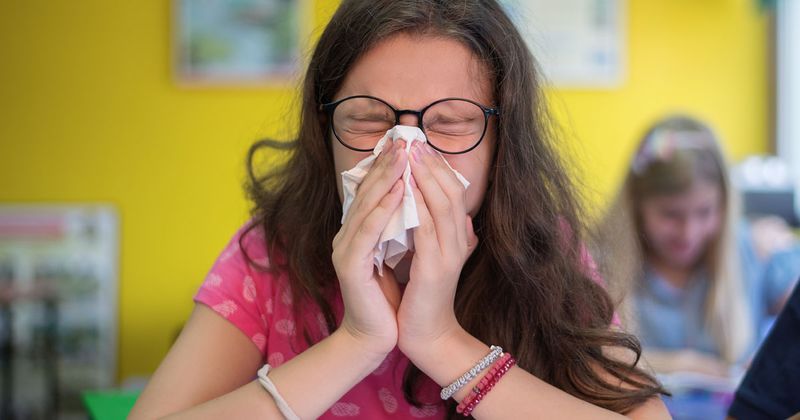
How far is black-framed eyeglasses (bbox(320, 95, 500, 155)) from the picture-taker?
0.97 metres

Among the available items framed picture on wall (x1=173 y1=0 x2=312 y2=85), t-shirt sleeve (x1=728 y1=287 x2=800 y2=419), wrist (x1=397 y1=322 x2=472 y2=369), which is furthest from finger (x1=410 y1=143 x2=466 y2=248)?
framed picture on wall (x1=173 y1=0 x2=312 y2=85)

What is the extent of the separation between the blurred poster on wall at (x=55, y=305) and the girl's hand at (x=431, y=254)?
214 centimetres

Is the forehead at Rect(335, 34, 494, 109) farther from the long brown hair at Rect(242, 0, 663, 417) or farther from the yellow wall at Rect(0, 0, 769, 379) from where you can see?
the yellow wall at Rect(0, 0, 769, 379)

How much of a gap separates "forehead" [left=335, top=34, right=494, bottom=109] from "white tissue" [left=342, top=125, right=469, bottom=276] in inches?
1.6

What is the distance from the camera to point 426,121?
3.18ft

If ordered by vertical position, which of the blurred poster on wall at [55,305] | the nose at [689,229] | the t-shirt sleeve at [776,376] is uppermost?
the nose at [689,229]

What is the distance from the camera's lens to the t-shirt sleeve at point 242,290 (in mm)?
1065

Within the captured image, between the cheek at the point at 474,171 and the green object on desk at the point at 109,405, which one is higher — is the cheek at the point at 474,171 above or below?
above

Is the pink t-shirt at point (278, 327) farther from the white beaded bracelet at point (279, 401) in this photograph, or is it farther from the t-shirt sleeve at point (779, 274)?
the t-shirt sleeve at point (779, 274)

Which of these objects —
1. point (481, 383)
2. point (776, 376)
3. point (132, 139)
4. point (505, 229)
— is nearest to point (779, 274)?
point (776, 376)

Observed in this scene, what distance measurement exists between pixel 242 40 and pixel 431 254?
2.14 metres

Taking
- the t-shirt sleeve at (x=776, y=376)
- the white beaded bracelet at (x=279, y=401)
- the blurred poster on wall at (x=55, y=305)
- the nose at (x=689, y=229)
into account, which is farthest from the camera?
the blurred poster on wall at (x=55, y=305)

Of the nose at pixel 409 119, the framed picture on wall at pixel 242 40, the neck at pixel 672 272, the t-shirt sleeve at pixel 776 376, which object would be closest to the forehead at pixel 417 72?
the nose at pixel 409 119

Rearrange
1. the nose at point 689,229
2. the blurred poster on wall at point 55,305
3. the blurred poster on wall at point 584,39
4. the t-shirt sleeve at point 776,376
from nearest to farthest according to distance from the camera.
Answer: the t-shirt sleeve at point 776,376, the nose at point 689,229, the blurred poster on wall at point 55,305, the blurred poster on wall at point 584,39
